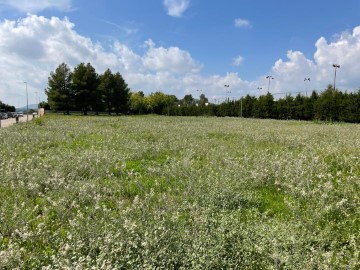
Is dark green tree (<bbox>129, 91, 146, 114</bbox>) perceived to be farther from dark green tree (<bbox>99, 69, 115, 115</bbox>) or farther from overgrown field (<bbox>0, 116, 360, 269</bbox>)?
overgrown field (<bbox>0, 116, 360, 269</bbox>)

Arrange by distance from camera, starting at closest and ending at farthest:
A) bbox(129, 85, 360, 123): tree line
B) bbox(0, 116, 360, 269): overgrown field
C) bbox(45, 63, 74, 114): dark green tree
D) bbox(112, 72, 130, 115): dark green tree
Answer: bbox(0, 116, 360, 269): overgrown field, bbox(129, 85, 360, 123): tree line, bbox(45, 63, 74, 114): dark green tree, bbox(112, 72, 130, 115): dark green tree

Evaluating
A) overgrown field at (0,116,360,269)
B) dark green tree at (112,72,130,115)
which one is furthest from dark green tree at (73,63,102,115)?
overgrown field at (0,116,360,269)

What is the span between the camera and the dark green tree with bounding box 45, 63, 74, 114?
8488 centimetres

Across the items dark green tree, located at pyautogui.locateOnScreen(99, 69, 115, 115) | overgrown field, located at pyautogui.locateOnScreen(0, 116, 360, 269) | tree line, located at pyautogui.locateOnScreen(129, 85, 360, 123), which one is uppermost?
dark green tree, located at pyautogui.locateOnScreen(99, 69, 115, 115)

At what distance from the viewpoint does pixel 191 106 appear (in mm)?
93625

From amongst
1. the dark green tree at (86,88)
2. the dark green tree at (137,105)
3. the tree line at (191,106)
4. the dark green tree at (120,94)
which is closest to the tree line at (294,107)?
the tree line at (191,106)

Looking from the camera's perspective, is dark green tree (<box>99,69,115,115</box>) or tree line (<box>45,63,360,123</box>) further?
dark green tree (<box>99,69,115,115</box>)

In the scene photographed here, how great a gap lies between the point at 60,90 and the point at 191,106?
35.1 metres

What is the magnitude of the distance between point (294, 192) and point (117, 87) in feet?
298

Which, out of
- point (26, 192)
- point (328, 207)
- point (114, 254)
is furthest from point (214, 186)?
point (26, 192)

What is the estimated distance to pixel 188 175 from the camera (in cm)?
793

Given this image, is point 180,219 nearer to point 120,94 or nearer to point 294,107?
point 294,107

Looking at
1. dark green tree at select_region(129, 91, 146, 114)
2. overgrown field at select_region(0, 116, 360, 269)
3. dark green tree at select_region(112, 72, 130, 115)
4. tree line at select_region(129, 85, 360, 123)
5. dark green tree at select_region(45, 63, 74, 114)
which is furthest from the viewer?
dark green tree at select_region(129, 91, 146, 114)

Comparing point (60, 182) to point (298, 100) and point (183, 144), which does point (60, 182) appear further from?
point (298, 100)
